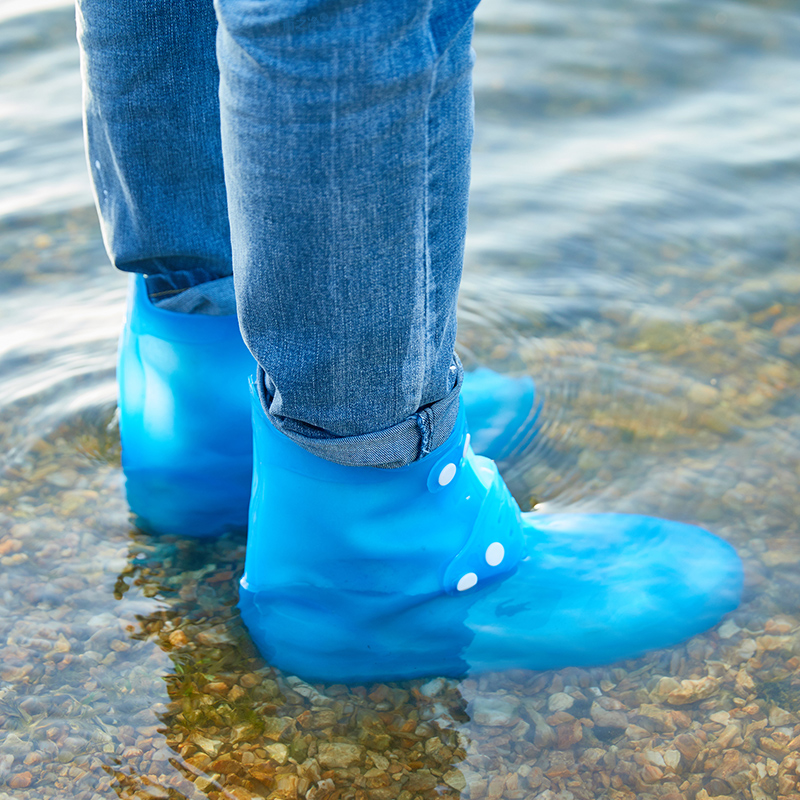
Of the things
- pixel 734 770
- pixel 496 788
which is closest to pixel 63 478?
pixel 496 788

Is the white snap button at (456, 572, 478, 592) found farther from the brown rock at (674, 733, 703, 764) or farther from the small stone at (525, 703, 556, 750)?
the brown rock at (674, 733, 703, 764)

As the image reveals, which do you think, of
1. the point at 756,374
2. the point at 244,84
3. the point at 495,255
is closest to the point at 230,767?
the point at 244,84

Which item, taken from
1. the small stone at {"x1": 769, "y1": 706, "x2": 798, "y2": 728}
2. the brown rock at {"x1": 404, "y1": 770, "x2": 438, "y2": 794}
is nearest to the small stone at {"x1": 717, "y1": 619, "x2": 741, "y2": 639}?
the small stone at {"x1": 769, "y1": 706, "x2": 798, "y2": 728}

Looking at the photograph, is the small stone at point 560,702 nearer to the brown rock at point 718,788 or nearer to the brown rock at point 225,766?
the brown rock at point 718,788

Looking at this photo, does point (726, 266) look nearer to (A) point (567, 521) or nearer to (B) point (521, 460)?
(B) point (521, 460)

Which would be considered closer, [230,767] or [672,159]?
[230,767]

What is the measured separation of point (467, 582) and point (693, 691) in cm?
33

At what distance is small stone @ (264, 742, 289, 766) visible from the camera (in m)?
1.08

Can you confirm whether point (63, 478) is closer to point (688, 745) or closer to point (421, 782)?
point (421, 782)

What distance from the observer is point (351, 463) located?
94 cm

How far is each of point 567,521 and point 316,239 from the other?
65 centimetres

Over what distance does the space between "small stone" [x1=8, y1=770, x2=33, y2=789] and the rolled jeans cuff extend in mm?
526

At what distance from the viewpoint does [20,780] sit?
1042 mm

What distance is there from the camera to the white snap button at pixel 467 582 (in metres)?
1.10
